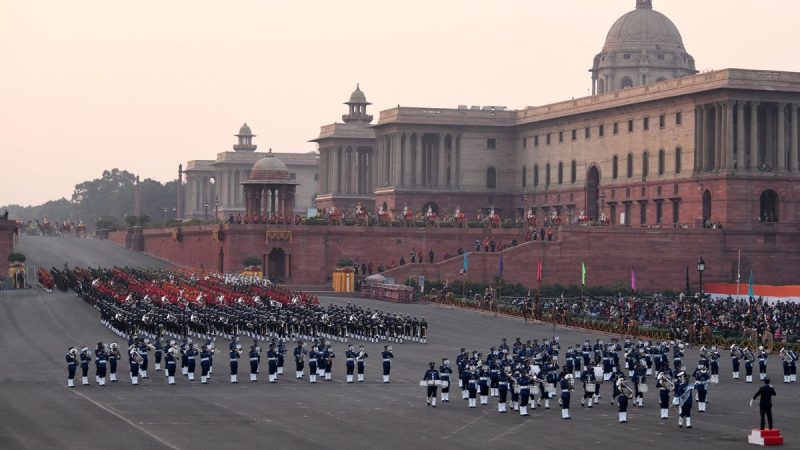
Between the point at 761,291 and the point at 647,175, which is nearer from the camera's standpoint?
the point at 761,291

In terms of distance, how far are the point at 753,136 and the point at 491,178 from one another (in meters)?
32.5

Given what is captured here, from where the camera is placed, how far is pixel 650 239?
10038 cm

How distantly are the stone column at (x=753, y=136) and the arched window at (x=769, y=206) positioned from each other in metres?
1.93

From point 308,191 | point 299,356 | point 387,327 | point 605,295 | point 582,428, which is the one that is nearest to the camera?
point 582,428

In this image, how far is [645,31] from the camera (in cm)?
15250

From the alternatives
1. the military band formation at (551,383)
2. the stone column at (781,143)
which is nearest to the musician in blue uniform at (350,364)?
the military band formation at (551,383)

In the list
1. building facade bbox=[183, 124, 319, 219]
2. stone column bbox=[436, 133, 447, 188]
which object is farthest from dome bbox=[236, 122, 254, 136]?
stone column bbox=[436, 133, 447, 188]

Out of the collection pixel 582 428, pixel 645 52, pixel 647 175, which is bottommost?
pixel 582 428

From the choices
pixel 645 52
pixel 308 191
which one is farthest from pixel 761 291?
pixel 308 191

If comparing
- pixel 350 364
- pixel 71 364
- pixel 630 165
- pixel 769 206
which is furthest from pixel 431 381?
pixel 630 165

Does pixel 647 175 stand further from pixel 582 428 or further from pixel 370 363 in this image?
pixel 582 428

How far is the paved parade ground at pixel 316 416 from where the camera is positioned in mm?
36688

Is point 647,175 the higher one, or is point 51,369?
point 647,175

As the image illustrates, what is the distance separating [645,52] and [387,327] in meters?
92.7
